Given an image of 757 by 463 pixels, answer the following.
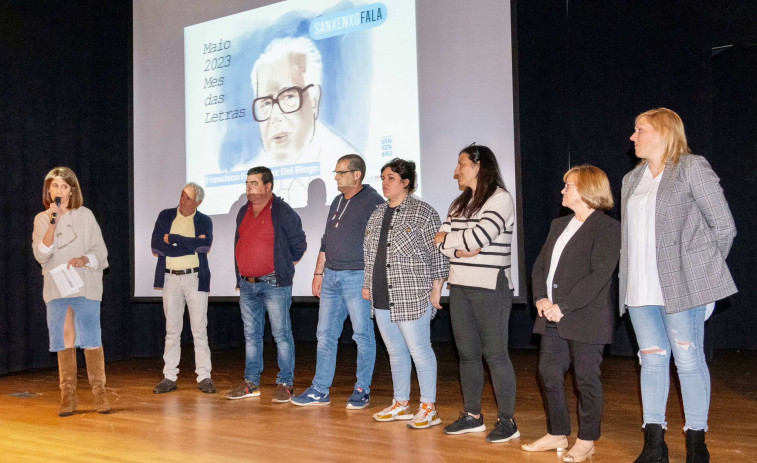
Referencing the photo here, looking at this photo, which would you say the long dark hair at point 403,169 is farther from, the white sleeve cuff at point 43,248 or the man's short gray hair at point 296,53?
the white sleeve cuff at point 43,248

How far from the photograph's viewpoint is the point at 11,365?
5.97 metres

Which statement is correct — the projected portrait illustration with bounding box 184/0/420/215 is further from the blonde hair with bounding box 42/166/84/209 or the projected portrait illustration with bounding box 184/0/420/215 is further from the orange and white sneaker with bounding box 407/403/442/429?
the orange and white sneaker with bounding box 407/403/442/429

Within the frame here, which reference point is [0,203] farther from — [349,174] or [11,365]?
[349,174]

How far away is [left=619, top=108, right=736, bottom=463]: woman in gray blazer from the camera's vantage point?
2557mm

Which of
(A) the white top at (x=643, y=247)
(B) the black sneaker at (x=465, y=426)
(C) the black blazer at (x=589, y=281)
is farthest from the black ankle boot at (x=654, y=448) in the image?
(B) the black sneaker at (x=465, y=426)

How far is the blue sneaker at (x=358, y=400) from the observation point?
411 centimetres

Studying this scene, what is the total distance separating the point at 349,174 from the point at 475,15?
149 centimetres

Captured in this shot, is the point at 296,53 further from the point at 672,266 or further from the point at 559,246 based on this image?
the point at 672,266

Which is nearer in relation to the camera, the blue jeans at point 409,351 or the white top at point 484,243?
the white top at point 484,243

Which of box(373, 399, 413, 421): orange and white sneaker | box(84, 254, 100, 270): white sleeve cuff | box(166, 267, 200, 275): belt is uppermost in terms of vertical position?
box(84, 254, 100, 270): white sleeve cuff

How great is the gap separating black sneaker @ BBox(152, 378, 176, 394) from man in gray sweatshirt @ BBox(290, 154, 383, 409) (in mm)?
1146

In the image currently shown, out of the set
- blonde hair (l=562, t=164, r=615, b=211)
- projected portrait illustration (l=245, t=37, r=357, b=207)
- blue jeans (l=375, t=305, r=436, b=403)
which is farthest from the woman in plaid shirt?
projected portrait illustration (l=245, t=37, r=357, b=207)

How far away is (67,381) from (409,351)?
6.86 feet

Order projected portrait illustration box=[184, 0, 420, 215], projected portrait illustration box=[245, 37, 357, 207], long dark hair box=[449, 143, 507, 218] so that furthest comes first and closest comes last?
projected portrait illustration box=[245, 37, 357, 207]
projected portrait illustration box=[184, 0, 420, 215]
long dark hair box=[449, 143, 507, 218]
